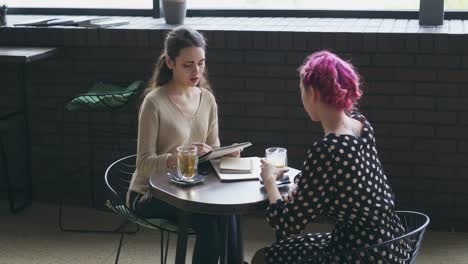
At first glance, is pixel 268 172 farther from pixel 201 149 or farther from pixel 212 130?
pixel 212 130

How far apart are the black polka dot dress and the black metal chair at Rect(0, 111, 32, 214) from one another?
8.36 feet

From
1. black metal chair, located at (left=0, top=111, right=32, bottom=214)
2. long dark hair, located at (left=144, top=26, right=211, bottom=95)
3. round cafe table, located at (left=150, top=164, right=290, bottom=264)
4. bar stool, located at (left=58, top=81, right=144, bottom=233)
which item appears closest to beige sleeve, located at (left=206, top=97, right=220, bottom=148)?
long dark hair, located at (left=144, top=26, right=211, bottom=95)

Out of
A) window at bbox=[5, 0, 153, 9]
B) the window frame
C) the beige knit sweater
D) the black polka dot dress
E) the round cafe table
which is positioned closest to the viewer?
the black polka dot dress

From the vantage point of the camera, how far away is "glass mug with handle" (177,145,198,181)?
2.91 m

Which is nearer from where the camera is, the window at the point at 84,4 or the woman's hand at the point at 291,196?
the woman's hand at the point at 291,196

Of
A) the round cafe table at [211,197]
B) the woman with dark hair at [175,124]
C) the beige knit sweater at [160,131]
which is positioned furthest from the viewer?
the beige knit sweater at [160,131]

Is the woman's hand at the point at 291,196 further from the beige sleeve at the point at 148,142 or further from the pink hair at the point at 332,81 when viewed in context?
the beige sleeve at the point at 148,142

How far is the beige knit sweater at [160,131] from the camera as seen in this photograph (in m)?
3.28

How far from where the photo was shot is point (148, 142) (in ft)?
10.8

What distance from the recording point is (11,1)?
5418 millimetres

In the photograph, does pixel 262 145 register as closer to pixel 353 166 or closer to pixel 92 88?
pixel 92 88

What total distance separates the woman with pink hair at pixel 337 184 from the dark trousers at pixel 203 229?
40cm

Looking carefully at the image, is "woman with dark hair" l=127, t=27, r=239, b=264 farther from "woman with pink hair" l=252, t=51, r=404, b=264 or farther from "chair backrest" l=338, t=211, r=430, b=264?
"chair backrest" l=338, t=211, r=430, b=264

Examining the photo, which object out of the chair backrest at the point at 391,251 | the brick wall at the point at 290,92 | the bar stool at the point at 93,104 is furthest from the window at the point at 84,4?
the chair backrest at the point at 391,251
